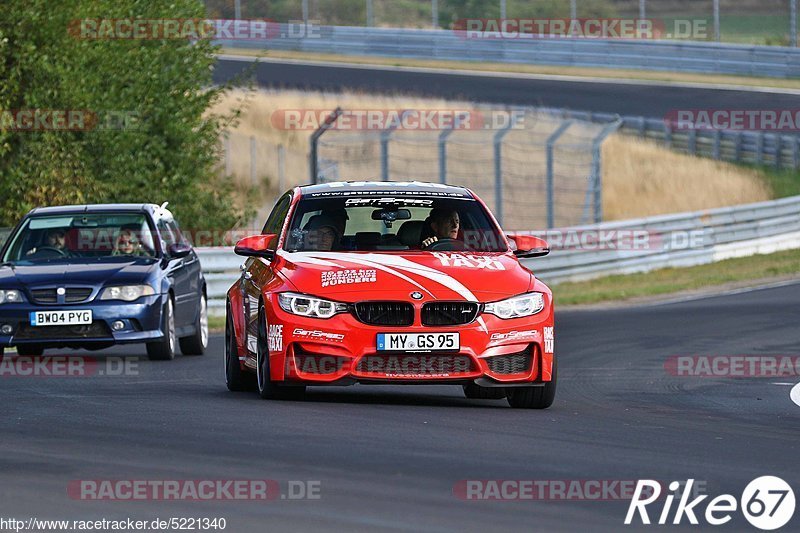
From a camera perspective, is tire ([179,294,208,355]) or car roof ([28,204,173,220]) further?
tire ([179,294,208,355])

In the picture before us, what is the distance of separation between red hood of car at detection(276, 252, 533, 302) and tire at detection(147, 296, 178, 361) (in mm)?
4813

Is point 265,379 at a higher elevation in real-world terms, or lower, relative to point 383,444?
lower

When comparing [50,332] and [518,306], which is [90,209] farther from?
[518,306]

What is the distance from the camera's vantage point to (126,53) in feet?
A: 86.6

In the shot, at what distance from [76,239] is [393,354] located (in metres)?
6.75

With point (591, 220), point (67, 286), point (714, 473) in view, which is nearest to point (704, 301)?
point (591, 220)

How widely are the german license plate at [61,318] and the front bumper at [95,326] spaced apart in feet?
0.10

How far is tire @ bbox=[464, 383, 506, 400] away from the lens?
11.7 meters

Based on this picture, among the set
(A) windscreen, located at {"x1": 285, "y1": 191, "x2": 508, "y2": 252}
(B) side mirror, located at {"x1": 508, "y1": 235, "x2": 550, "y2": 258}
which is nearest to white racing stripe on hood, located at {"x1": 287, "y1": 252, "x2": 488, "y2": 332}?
(A) windscreen, located at {"x1": 285, "y1": 191, "x2": 508, "y2": 252}

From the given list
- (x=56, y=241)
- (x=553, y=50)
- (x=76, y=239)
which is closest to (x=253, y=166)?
(x=553, y=50)

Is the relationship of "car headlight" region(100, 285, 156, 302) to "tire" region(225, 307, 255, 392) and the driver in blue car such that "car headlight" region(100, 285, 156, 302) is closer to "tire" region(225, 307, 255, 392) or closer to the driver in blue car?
the driver in blue car

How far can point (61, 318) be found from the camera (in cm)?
1484

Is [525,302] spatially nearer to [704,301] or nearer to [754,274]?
[704,301]

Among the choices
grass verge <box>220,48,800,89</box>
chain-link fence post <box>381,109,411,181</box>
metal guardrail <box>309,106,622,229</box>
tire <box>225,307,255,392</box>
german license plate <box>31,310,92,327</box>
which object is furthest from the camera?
grass verge <box>220,48,800,89</box>
